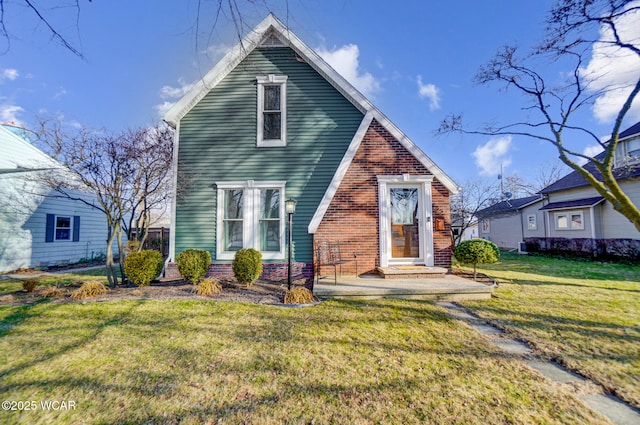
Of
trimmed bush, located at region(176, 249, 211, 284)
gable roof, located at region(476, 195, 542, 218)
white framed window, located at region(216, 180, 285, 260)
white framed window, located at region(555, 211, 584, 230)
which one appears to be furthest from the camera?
gable roof, located at region(476, 195, 542, 218)

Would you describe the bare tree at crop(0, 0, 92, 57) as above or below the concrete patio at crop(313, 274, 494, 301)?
above

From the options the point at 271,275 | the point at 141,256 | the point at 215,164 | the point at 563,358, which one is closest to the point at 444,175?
the point at 563,358

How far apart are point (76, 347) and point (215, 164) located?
5.47m

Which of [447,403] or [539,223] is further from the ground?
[539,223]

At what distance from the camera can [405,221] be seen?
7426mm

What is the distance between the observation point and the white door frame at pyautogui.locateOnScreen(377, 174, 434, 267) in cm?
710

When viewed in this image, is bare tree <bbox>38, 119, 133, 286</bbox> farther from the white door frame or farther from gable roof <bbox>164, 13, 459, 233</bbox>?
the white door frame

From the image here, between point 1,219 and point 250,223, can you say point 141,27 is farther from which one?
point 1,219

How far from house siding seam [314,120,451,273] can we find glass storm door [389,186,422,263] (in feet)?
1.47

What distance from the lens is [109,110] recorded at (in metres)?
9.61

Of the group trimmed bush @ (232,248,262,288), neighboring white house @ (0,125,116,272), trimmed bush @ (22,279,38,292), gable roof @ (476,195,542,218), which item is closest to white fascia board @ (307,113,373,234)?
trimmed bush @ (232,248,262,288)

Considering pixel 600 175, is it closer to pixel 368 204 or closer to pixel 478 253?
pixel 478 253

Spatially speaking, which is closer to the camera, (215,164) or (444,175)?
(444,175)

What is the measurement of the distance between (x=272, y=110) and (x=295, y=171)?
6.81 feet
